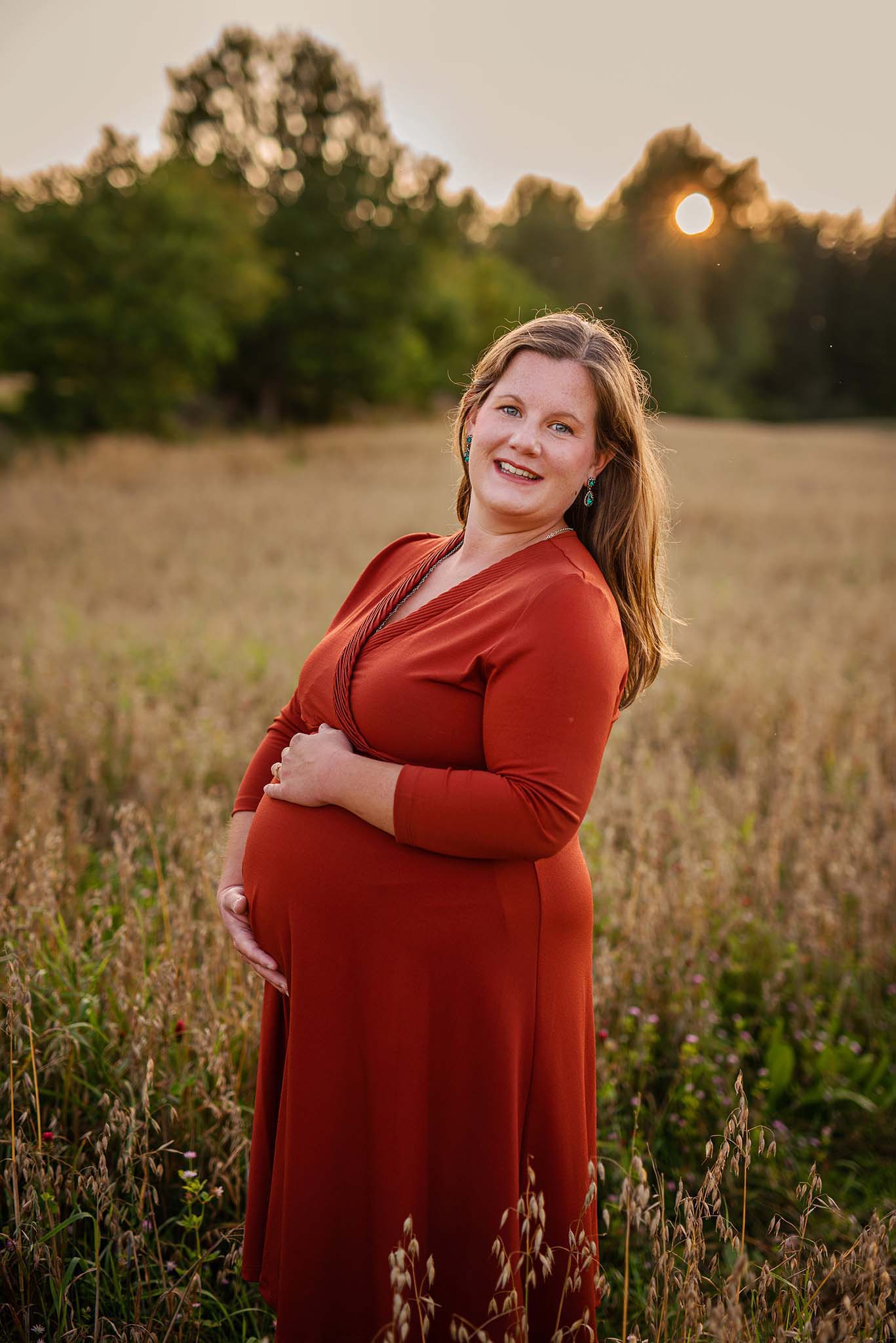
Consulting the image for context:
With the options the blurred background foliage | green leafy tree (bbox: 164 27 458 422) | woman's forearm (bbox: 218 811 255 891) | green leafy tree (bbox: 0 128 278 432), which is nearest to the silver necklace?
woman's forearm (bbox: 218 811 255 891)

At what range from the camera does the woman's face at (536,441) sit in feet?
6.01

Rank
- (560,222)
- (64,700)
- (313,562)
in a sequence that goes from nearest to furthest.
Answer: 1. (64,700)
2. (313,562)
3. (560,222)

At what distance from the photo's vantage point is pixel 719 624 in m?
8.29

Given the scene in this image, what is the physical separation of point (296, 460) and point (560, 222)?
46.1 meters

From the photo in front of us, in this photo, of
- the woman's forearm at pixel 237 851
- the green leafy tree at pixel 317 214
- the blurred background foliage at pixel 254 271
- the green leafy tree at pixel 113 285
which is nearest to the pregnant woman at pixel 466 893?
the woman's forearm at pixel 237 851

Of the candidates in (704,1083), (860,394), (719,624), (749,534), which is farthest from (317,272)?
(860,394)

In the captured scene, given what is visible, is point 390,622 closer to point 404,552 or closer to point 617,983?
point 404,552

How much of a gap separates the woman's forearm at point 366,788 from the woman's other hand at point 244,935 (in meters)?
0.43

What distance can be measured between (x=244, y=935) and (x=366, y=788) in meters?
0.55

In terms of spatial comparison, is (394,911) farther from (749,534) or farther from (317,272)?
(317,272)

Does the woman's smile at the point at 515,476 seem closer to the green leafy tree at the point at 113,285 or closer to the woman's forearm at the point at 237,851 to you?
the woman's forearm at the point at 237,851

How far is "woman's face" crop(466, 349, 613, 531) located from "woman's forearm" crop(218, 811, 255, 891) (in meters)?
0.94

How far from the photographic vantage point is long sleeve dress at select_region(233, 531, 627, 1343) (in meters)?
1.61

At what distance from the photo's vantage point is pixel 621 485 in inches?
78.1
